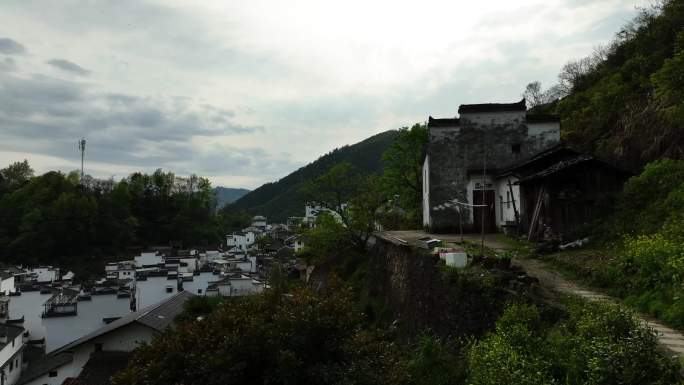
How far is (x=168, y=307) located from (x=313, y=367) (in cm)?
2585

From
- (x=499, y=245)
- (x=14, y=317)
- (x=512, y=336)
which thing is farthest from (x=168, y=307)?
(x=512, y=336)

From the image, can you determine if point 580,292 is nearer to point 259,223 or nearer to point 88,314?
point 88,314

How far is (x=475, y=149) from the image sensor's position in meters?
22.3

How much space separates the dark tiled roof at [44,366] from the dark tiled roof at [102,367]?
5147mm

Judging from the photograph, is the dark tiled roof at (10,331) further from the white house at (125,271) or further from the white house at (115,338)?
the white house at (125,271)

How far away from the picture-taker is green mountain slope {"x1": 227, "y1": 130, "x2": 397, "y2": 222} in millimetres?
136850

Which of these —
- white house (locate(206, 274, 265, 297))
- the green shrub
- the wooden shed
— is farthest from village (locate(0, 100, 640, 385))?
white house (locate(206, 274, 265, 297))

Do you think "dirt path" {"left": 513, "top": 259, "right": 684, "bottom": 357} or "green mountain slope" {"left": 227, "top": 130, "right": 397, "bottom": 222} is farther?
"green mountain slope" {"left": 227, "top": 130, "right": 397, "bottom": 222}

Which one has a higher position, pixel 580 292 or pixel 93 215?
pixel 93 215

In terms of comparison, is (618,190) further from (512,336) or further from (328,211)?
(328,211)

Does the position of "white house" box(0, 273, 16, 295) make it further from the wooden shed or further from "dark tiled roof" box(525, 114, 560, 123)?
the wooden shed

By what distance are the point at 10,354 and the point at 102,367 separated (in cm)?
1444

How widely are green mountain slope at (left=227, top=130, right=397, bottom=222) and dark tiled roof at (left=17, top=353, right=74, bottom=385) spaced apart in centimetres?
9624

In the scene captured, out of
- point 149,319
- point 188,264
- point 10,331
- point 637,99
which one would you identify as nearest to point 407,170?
point 637,99
